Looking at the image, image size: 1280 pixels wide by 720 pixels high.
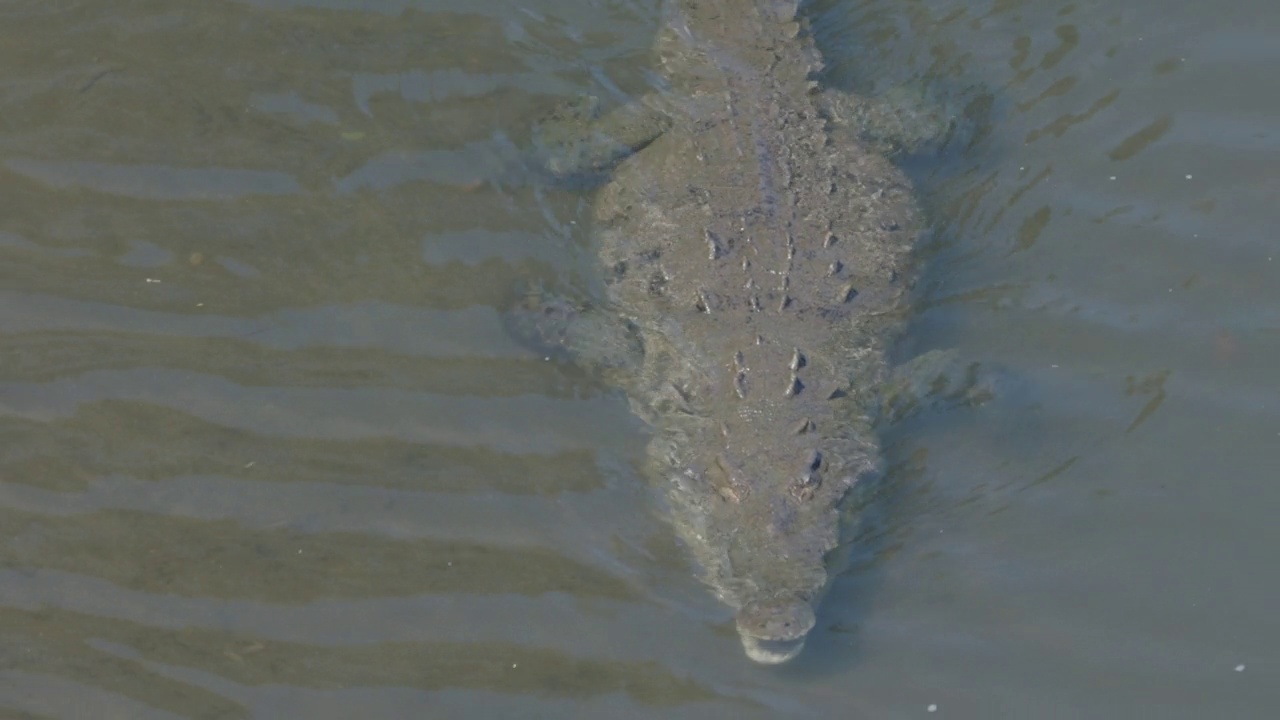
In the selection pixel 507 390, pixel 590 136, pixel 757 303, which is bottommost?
pixel 507 390

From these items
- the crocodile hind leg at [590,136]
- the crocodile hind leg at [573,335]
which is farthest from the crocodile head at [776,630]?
the crocodile hind leg at [590,136]

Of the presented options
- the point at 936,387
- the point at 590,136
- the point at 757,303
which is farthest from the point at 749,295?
the point at 590,136

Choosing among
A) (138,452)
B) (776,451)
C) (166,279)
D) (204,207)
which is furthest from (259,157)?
(776,451)

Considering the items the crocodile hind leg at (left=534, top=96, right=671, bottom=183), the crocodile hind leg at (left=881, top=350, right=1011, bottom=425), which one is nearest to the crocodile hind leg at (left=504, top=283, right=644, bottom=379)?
the crocodile hind leg at (left=534, top=96, right=671, bottom=183)

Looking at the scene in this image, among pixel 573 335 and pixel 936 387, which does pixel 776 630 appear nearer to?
pixel 936 387

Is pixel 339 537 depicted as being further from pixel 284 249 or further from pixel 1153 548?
pixel 1153 548
